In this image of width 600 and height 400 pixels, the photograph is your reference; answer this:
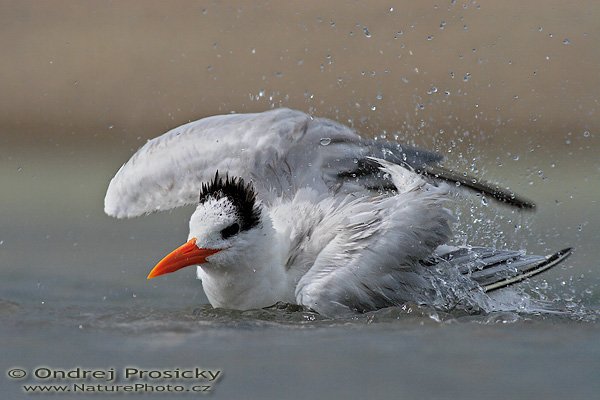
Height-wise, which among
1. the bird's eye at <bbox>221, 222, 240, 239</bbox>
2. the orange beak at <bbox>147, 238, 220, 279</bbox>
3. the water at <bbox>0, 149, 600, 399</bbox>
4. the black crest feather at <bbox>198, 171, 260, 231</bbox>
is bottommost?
the water at <bbox>0, 149, 600, 399</bbox>

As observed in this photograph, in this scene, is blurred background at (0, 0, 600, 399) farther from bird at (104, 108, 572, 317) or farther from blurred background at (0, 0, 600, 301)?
bird at (104, 108, 572, 317)

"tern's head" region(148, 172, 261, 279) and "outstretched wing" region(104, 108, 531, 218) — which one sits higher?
"outstretched wing" region(104, 108, 531, 218)

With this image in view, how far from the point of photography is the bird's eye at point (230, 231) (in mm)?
7438

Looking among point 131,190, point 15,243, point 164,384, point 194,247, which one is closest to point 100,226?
point 15,243

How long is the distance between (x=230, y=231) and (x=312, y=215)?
1.98ft

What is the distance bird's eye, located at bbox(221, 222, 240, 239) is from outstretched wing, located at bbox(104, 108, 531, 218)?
776mm

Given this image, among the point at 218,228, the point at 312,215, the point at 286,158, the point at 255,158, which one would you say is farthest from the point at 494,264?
the point at 218,228

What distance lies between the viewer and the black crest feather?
741 centimetres

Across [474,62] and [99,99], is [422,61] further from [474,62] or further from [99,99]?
[99,99]

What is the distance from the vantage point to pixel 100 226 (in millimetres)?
11117

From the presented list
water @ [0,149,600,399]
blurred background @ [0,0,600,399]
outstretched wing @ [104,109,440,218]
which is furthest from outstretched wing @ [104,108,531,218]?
blurred background @ [0,0,600,399]

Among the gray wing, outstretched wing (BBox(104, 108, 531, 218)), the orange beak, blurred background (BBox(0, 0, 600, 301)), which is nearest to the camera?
the orange beak

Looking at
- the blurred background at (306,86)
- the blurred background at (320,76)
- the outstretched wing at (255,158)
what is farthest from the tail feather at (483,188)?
the blurred background at (320,76)

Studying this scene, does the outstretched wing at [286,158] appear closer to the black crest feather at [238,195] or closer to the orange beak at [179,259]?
the black crest feather at [238,195]
